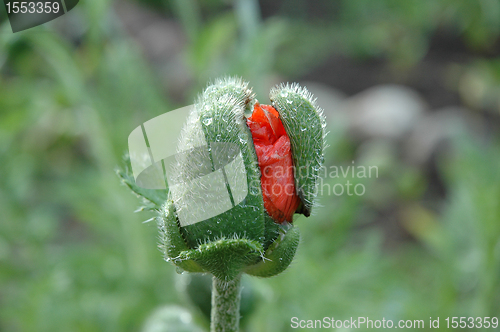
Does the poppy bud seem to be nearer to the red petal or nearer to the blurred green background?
the red petal

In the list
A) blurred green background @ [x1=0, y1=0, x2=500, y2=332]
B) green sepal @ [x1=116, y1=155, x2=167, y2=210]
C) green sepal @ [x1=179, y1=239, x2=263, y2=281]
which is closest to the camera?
green sepal @ [x1=179, y1=239, x2=263, y2=281]

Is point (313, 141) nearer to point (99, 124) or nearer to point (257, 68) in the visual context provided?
point (257, 68)

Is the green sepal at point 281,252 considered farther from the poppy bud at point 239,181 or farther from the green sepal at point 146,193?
the green sepal at point 146,193

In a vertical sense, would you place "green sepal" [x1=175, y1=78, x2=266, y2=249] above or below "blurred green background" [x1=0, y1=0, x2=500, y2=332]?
below

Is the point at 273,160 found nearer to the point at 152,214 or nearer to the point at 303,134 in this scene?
the point at 303,134

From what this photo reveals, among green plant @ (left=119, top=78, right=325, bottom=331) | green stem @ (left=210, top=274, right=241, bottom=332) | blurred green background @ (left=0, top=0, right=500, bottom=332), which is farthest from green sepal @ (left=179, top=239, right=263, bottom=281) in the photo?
blurred green background @ (left=0, top=0, right=500, bottom=332)

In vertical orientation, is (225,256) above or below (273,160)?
below

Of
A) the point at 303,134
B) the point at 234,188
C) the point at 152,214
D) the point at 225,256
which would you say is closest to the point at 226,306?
the point at 225,256

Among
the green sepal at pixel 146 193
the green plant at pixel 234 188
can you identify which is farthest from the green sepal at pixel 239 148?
the green sepal at pixel 146 193
